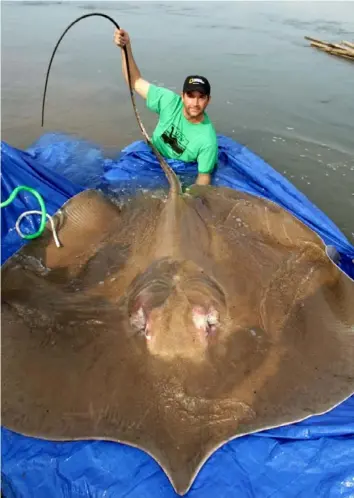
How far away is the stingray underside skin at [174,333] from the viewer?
1951 millimetres

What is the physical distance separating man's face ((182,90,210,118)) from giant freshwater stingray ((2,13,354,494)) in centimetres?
137

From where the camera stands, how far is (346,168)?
5.89 meters

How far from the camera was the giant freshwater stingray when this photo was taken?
6.40ft

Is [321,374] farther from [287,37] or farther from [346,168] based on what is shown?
[287,37]

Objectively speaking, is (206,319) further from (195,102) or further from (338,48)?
(338,48)

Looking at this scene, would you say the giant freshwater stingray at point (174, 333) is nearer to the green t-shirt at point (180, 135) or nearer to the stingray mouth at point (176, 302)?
the stingray mouth at point (176, 302)

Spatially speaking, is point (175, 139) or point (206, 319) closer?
point (206, 319)

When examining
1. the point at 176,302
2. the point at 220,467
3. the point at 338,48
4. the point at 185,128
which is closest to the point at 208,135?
the point at 185,128

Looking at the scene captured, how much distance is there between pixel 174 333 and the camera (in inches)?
86.2

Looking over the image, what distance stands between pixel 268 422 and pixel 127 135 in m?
5.47

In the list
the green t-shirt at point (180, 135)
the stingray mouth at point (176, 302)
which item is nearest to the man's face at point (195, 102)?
the green t-shirt at point (180, 135)

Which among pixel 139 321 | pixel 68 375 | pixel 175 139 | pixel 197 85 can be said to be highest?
pixel 197 85

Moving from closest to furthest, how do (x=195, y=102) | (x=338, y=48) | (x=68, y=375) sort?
(x=68, y=375), (x=195, y=102), (x=338, y=48)

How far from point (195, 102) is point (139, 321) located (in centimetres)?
267
